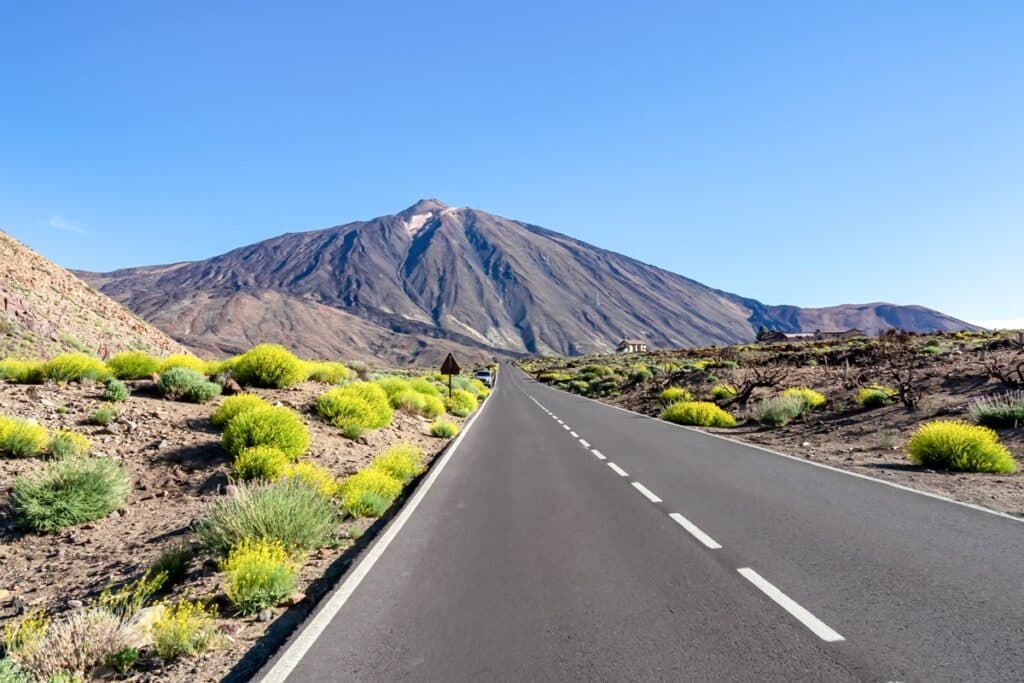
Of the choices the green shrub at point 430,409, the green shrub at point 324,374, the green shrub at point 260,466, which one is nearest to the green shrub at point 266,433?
the green shrub at point 260,466

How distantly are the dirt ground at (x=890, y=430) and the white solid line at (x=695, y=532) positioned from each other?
3.98 meters

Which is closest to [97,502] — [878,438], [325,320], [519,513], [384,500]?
[384,500]

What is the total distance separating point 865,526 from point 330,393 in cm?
1157

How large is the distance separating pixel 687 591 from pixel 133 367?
1492 cm

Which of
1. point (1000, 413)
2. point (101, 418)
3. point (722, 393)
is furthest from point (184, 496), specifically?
point (722, 393)

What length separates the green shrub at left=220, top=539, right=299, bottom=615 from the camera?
182 inches

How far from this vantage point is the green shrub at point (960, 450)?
977 centimetres

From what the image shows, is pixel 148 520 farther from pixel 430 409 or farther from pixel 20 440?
pixel 430 409

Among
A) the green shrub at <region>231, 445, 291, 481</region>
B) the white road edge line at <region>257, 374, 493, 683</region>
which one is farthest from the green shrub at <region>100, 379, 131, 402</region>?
the white road edge line at <region>257, 374, 493, 683</region>

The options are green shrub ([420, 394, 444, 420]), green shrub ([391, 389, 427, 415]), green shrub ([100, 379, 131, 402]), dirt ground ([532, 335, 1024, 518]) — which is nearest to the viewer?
dirt ground ([532, 335, 1024, 518])

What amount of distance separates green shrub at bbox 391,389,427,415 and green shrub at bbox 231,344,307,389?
357cm

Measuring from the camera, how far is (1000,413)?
12523 mm

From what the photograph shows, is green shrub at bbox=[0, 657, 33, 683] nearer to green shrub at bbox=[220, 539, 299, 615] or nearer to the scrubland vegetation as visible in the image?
the scrubland vegetation

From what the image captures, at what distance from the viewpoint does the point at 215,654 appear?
3.89 metres
